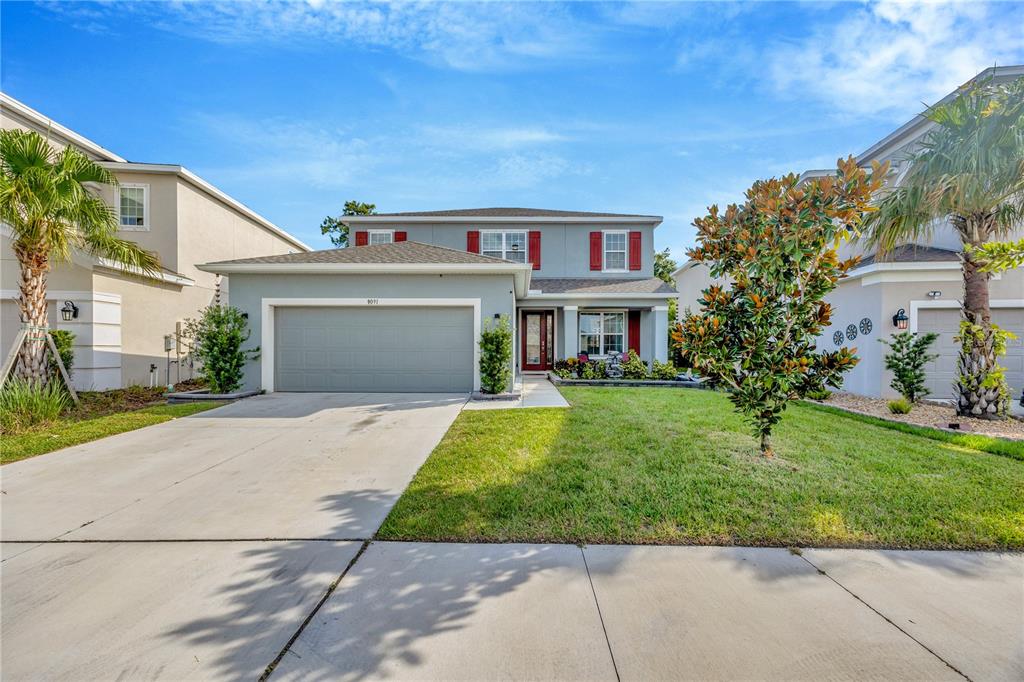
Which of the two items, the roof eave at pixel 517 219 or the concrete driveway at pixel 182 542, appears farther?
the roof eave at pixel 517 219

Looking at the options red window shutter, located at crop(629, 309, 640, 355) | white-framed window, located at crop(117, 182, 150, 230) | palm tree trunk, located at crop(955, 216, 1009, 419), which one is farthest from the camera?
red window shutter, located at crop(629, 309, 640, 355)

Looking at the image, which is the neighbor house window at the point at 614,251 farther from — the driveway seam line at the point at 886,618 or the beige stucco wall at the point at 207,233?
the driveway seam line at the point at 886,618

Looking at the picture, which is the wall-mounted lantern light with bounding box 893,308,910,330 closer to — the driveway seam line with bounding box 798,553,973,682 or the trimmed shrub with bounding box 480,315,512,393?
the trimmed shrub with bounding box 480,315,512,393

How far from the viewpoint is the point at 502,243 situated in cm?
1516

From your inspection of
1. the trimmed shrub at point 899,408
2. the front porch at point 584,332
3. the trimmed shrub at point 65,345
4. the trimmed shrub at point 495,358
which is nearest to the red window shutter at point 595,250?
the front porch at point 584,332

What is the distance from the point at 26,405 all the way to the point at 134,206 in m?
8.52

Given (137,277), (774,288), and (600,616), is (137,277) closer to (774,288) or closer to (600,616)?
(600,616)

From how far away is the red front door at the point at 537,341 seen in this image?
14828 mm

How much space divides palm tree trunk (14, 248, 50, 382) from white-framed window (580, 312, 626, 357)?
515 inches

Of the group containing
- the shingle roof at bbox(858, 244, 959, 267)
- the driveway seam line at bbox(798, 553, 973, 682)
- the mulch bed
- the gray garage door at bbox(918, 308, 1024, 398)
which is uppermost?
the shingle roof at bbox(858, 244, 959, 267)

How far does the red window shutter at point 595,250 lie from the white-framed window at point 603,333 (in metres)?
2.02

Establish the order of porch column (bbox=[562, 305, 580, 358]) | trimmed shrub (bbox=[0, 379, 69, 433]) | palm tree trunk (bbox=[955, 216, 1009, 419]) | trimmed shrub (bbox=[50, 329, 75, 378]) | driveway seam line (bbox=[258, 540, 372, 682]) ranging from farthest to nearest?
porch column (bbox=[562, 305, 580, 358]), trimmed shrub (bbox=[50, 329, 75, 378]), palm tree trunk (bbox=[955, 216, 1009, 419]), trimmed shrub (bbox=[0, 379, 69, 433]), driveway seam line (bbox=[258, 540, 372, 682])

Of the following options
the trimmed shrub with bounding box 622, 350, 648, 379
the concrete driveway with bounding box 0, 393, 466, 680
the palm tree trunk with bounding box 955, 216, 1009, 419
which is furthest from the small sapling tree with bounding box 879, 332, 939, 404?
the concrete driveway with bounding box 0, 393, 466, 680

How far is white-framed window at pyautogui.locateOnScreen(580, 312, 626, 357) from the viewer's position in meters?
14.6
